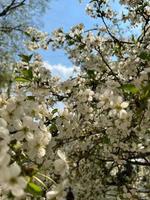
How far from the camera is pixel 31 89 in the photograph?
12.1 feet

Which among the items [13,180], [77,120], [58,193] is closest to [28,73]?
[77,120]

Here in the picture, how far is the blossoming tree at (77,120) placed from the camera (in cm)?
188

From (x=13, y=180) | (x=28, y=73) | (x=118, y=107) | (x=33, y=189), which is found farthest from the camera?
(x=28, y=73)

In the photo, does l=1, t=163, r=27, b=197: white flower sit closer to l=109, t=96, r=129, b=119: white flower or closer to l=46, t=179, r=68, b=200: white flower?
l=46, t=179, r=68, b=200: white flower

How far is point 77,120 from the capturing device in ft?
11.9

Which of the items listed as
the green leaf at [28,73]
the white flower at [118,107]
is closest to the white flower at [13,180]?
the white flower at [118,107]

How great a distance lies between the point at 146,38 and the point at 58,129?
2765 millimetres

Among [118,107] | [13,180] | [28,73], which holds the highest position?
[28,73]

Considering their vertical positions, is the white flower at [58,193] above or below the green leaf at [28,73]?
below

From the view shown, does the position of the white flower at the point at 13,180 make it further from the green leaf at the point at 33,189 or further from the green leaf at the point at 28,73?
the green leaf at the point at 28,73

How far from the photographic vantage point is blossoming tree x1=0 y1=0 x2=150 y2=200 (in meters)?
1.88

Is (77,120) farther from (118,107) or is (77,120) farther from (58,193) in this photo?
(58,193)

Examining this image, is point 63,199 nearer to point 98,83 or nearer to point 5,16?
point 98,83

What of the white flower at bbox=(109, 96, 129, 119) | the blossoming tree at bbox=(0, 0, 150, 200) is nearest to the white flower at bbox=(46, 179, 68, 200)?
the blossoming tree at bbox=(0, 0, 150, 200)
